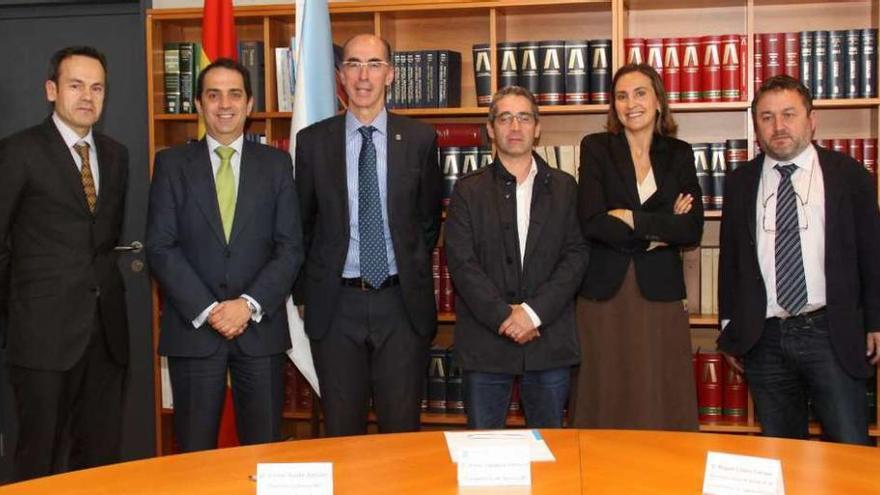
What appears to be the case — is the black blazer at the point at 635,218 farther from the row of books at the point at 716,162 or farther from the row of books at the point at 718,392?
the row of books at the point at 718,392

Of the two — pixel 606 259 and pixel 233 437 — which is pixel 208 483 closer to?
pixel 606 259

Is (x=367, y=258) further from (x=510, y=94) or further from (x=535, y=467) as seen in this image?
(x=535, y=467)

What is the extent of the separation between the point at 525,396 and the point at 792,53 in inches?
74.6

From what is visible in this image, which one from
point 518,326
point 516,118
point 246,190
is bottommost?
point 518,326

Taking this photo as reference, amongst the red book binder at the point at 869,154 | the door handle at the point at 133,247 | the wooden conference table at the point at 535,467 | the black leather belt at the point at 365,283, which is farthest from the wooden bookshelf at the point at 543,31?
the wooden conference table at the point at 535,467

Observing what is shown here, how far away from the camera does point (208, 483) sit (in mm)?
2016

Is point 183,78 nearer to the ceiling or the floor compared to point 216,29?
nearer to the floor

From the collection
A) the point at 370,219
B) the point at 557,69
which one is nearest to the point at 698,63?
the point at 557,69

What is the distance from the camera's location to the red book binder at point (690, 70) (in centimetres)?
420

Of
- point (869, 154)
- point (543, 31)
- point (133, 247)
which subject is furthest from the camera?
point (133, 247)

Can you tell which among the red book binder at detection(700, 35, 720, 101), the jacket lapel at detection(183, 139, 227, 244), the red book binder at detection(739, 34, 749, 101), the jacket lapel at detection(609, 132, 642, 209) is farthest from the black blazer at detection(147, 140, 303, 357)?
the red book binder at detection(739, 34, 749, 101)

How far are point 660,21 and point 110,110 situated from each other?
9.07 ft

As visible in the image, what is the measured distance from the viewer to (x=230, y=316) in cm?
327

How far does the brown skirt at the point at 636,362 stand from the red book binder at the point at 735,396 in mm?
780
